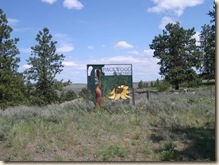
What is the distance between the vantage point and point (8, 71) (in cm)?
3067

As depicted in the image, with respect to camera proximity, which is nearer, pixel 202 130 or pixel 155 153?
pixel 155 153

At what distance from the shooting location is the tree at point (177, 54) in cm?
5473

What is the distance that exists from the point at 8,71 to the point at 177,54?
32790 mm

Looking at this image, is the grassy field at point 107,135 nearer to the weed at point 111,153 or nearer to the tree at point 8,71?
the weed at point 111,153

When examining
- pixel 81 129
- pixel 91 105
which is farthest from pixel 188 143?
pixel 91 105

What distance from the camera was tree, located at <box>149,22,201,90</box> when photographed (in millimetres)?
54728

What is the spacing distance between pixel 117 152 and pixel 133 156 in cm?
37

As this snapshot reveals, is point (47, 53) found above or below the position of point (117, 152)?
above

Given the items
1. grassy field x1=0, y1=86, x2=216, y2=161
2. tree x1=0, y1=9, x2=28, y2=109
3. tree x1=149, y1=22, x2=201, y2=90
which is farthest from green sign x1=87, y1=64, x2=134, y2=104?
tree x1=149, y1=22, x2=201, y2=90

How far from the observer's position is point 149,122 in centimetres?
1098

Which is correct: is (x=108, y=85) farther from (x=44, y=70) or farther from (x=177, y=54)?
(x=177, y=54)

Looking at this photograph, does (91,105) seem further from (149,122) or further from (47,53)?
(47,53)

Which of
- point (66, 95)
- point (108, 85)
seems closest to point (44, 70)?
point (66, 95)

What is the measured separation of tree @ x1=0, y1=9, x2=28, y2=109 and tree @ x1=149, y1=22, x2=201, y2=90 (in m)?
28.5
